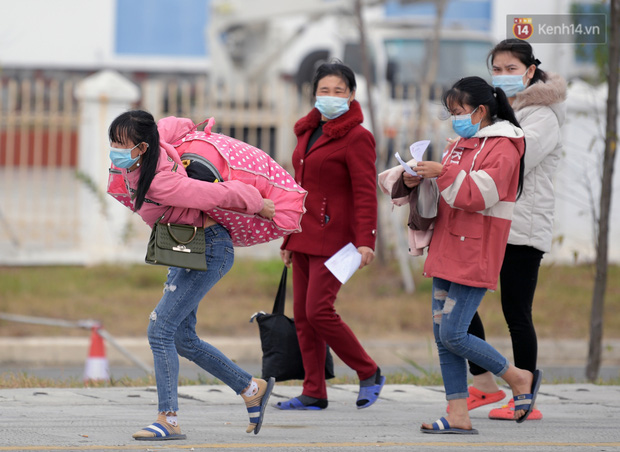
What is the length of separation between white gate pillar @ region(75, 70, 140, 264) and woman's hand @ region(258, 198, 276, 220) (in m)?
7.98

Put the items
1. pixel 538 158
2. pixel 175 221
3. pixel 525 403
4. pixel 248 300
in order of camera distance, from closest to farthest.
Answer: pixel 175 221, pixel 525 403, pixel 538 158, pixel 248 300

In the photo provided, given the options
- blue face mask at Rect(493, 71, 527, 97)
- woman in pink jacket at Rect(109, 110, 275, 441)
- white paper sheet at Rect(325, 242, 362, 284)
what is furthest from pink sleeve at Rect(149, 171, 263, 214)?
blue face mask at Rect(493, 71, 527, 97)

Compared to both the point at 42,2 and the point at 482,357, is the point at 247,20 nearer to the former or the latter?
the point at 42,2

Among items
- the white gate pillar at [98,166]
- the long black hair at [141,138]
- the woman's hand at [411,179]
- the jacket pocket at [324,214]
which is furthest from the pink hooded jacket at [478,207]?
the white gate pillar at [98,166]

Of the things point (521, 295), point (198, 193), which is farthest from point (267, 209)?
point (521, 295)

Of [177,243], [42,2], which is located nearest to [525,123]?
[177,243]

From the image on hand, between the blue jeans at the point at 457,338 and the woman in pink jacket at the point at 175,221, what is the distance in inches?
36.3

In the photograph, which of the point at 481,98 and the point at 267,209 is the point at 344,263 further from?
the point at 481,98

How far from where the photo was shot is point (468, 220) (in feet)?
16.8

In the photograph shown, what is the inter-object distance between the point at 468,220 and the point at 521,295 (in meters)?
0.73

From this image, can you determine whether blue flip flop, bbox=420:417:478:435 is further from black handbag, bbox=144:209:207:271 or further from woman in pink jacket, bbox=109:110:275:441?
black handbag, bbox=144:209:207:271

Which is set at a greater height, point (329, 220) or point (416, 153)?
point (416, 153)

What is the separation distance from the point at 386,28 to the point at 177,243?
1400cm

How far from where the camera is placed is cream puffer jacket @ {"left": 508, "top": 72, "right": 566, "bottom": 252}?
5.55 m
